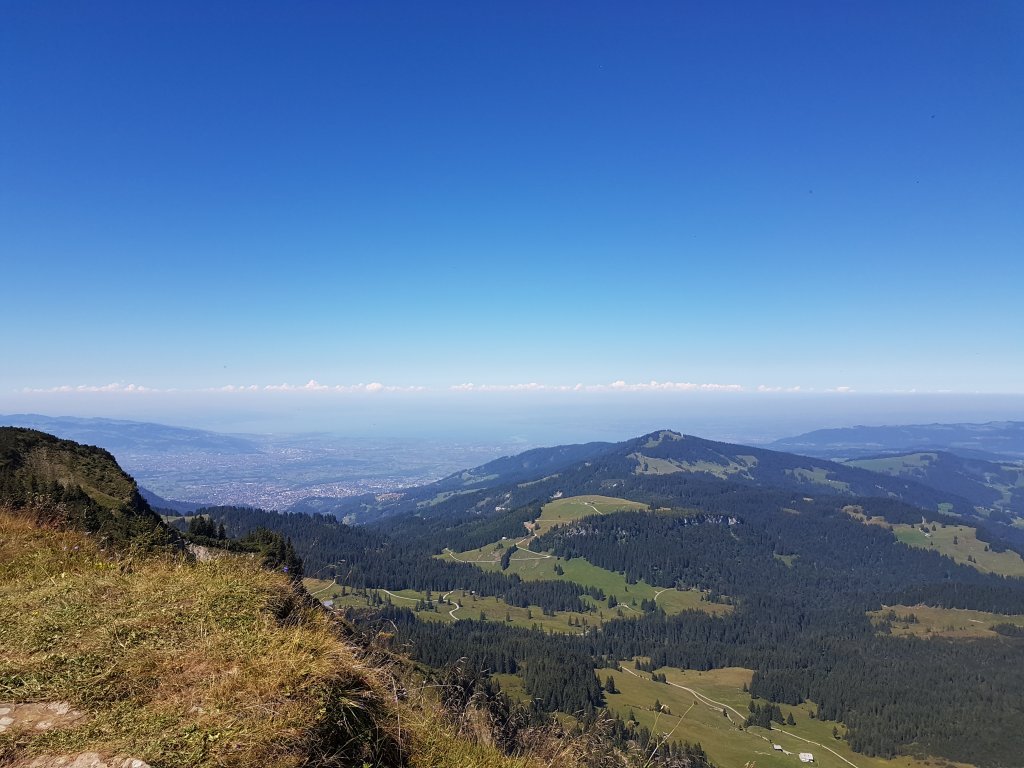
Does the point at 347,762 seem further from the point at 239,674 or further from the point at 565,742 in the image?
the point at 565,742

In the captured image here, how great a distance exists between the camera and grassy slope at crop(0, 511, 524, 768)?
4.05 meters

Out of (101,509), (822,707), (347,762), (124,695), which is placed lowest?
(822,707)

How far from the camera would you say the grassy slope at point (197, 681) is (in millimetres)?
4055

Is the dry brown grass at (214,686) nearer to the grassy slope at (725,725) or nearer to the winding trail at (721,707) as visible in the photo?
the grassy slope at (725,725)

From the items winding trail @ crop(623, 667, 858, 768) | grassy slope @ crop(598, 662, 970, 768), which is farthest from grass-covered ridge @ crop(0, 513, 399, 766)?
winding trail @ crop(623, 667, 858, 768)

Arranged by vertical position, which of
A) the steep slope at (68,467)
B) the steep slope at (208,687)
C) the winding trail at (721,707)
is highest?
the steep slope at (208,687)

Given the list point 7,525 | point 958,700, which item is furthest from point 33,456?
point 958,700

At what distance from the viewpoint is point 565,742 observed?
263 inches

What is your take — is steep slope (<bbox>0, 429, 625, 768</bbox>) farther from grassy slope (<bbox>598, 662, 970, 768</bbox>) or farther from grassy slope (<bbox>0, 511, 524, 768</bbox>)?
grassy slope (<bbox>598, 662, 970, 768</bbox>)

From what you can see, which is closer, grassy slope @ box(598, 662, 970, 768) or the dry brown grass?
the dry brown grass

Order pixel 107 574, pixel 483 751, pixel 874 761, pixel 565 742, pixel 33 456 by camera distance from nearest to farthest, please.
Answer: pixel 483 751 → pixel 565 742 → pixel 107 574 → pixel 33 456 → pixel 874 761

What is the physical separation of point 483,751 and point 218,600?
3.90m

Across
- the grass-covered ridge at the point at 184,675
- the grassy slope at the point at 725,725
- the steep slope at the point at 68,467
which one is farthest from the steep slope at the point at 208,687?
the grassy slope at the point at 725,725

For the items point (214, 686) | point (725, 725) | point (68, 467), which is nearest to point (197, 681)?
point (214, 686)
